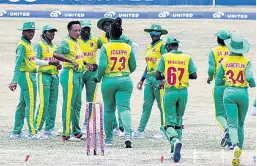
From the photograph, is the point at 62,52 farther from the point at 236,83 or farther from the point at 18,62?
the point at 236,83

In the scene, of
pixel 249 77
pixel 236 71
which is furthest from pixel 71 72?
pixel 249 77

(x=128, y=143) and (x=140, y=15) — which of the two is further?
(x=140, y=15)

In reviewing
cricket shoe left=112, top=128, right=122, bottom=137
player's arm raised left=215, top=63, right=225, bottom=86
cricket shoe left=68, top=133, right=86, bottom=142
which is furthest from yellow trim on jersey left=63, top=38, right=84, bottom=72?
player's arm raised left=215, top=63, right=225, bottom=86

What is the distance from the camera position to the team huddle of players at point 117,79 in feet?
55.5

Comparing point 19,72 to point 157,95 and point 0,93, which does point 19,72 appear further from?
point 0,93

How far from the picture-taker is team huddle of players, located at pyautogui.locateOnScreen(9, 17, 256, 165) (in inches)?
666

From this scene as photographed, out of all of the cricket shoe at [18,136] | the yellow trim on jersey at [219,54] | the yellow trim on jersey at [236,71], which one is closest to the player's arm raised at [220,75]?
the yellow trim on jersey at [236,71]

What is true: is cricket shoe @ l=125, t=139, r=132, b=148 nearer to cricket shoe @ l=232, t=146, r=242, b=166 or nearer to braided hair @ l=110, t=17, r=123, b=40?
braided hair @ l=110, t=17, r=123, b=40

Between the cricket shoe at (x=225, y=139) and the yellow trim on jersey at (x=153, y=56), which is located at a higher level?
the yellow trim on jersey at (x=153, y=56)

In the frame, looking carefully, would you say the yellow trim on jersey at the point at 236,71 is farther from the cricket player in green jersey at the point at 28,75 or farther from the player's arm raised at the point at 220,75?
the cricket player in green jersey at the point at 28,75

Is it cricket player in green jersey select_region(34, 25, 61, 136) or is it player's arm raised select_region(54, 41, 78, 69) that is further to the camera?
cricket player in green jersey select_region(34, 25, 61, 136)

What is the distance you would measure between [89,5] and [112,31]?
81.7 ft

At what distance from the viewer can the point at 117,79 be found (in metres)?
18.1

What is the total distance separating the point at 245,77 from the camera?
1680cm
